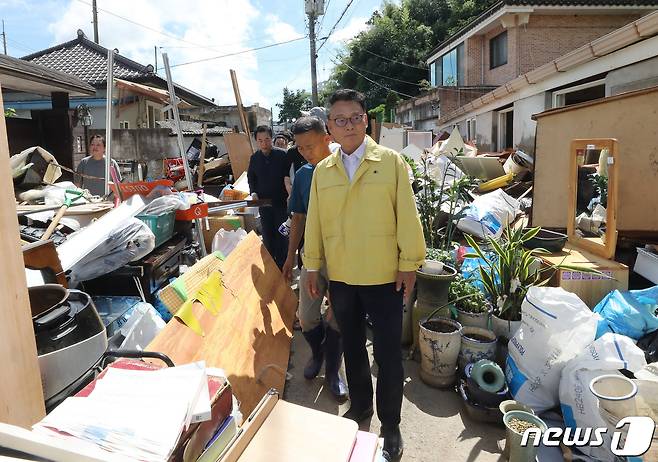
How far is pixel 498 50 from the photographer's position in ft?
57.7

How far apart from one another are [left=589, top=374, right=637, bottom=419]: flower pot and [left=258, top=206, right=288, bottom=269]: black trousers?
3061 mm

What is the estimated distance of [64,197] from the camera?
446 cm

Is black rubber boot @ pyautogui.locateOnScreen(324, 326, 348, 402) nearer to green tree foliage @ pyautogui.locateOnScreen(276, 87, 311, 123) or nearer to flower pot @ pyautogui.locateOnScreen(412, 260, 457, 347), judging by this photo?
flower pot @ pyautogui.locateOnScreen(412, 260, 457, 347)

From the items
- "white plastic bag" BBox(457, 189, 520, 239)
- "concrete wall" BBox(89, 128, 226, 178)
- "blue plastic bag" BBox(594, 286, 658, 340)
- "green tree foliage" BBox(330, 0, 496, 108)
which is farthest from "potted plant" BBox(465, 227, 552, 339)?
"green tree foliage" BBox(330, 0, 496, 108)

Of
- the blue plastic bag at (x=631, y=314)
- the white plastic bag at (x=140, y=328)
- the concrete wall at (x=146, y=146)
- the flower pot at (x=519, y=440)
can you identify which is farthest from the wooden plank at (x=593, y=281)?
the concrete wall at (x=146, y=146)

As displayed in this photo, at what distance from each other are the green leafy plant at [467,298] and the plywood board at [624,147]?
149 cm

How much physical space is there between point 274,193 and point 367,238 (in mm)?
2566

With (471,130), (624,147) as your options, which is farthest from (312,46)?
(624,147)

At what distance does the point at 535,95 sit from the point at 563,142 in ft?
19.9

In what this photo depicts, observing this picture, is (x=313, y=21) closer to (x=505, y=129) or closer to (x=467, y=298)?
(x=505, y=129)

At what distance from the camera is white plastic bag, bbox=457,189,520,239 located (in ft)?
16.0

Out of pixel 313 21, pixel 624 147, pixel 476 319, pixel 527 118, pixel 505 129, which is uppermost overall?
pixel 313 21

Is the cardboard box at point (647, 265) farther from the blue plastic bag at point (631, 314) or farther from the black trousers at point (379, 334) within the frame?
the black trousers at point (379, 334)

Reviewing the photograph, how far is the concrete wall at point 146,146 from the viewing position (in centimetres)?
1084
